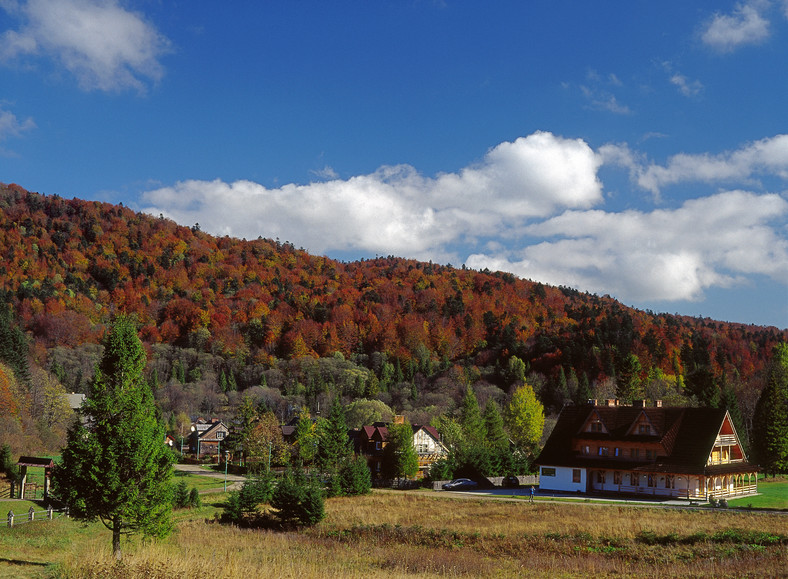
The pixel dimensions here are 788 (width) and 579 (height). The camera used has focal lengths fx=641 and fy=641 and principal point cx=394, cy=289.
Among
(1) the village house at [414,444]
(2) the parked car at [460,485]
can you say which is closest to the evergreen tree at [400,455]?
(2) the parked car at [460,485]

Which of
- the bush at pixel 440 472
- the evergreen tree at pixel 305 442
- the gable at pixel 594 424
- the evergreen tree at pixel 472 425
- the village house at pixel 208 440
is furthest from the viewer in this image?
the village house at pixel 208 440

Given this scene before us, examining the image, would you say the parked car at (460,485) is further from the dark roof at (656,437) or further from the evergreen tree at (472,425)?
the evergreen tree at (472,425)

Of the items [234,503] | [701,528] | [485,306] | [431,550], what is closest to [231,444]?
[234,503]

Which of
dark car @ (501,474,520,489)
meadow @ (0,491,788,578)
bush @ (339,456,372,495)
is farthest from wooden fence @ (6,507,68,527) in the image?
dark car @ (501,474,520,489)

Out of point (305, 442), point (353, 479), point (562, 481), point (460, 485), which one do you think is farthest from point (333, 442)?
point (562, 481)

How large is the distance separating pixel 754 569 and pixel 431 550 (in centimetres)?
1280

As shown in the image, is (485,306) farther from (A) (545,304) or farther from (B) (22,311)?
(B) (22,311)

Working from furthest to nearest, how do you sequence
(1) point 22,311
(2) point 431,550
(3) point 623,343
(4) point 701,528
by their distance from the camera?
1. (1) point 22,311
2. (3) point 623,343
3. (4) point 701,528
4. (2) point 431,550

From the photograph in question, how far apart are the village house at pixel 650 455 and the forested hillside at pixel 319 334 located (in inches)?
896

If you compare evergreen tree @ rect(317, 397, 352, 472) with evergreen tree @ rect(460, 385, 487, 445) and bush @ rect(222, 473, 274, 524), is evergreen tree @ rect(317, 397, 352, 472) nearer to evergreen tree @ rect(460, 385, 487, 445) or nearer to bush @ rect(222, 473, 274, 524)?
bush @ rect(222, 473, 274, 524)

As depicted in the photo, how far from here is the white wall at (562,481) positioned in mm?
51094

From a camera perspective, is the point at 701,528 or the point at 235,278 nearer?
the point at 701,528

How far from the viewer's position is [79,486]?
20.6 m

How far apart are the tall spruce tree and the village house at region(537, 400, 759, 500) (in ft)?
124
